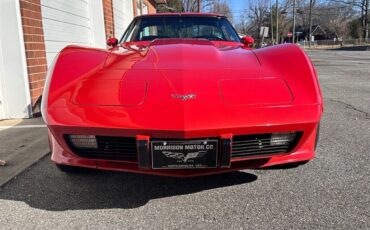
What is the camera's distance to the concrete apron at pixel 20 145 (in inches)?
125

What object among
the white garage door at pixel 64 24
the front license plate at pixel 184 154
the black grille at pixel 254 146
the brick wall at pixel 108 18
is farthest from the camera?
the brick wall at pixel 108 18

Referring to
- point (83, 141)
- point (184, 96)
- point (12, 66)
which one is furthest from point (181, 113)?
point (12, 66)

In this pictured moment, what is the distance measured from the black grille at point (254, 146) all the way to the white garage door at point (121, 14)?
9.96 meters

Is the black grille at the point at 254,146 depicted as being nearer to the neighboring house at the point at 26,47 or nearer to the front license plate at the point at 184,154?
the front license plate at the point at 184,154

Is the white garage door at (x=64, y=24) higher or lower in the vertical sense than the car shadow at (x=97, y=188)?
higher

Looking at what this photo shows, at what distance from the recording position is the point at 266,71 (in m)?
2.56

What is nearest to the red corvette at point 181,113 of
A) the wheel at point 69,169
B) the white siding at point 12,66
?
the wheel at point 69,169

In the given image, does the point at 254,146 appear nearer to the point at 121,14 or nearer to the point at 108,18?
the point at 108,18

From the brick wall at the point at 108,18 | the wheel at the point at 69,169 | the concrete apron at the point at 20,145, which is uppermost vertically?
the brick wall at the point at 108,18

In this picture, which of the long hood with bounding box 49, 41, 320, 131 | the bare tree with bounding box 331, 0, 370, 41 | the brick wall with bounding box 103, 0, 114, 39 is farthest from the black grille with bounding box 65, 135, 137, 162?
the bare tree with bounding box 331, 0, 370, 41

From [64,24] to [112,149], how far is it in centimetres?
543

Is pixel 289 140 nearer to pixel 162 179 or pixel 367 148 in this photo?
pixel 162 179

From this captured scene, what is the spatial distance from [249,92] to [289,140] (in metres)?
0.38

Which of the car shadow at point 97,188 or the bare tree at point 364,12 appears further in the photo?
the bare tree at point 364,12
